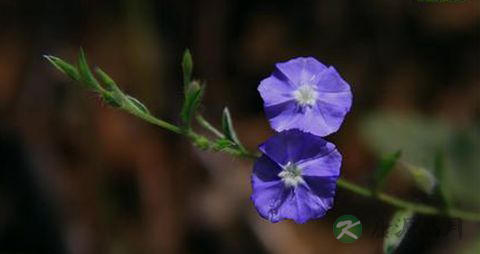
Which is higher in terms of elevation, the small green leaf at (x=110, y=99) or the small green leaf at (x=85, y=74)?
the small green leaf at (x=85, y=74)

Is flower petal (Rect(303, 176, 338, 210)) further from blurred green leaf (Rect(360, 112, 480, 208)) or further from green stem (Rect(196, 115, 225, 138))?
blurred green leaf (Rect(360, 112, 480, 208))

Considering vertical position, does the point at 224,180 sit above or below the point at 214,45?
below

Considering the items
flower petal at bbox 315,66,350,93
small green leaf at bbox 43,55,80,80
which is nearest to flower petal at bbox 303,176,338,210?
flower petal at bbox 315,66,350,93

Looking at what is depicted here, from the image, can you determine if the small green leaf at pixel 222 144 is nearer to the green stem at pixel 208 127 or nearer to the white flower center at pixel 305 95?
the green stem at pixel 208 127

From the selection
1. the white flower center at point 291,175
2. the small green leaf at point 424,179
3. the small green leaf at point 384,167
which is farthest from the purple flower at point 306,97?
the small green leaf at point 424,179

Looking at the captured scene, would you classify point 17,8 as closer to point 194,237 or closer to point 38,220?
point 38,220

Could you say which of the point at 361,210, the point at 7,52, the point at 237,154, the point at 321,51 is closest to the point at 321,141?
the point at 237,154

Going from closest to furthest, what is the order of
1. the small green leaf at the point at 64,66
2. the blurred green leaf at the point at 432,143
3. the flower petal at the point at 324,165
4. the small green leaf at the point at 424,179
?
the flower petal at the point at 324,165, the small green leaf at the point at 64,66, the small green leaf at the point at 424,179, the blurred green leaf at the point at 432,143

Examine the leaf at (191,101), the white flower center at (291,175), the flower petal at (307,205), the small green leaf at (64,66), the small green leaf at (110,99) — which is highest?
the small green leaf at (64,66)
